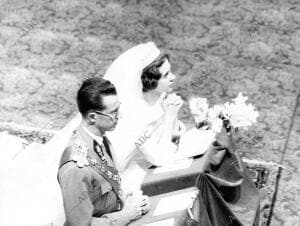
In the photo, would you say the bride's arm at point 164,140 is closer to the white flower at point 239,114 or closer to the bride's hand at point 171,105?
the bride's hand at point 171,105

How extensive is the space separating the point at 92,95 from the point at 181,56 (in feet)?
11.6

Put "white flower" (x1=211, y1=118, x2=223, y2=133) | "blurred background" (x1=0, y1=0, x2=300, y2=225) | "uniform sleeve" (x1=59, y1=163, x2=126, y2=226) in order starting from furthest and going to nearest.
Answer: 1. "blurred background" (x1=0, y1=0, x2=300, y2=225)
2. "white flower" (x1=211, y1=118, x2=223, y2=133)
3. "uniform sleeve" (x1=59, y1=163, x2=126, y2=226)

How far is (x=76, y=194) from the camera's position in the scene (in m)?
2.80

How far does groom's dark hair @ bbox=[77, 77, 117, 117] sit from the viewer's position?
2945 mm

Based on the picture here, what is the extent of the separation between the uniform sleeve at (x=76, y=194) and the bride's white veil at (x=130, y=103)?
703 millimetres

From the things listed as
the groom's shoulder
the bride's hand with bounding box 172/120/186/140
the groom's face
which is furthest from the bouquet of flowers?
the groom's shoulder

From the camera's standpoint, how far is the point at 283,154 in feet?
16.5

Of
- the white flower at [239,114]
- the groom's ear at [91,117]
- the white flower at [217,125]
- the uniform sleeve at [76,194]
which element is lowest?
the uniform sleeve at [76,194]

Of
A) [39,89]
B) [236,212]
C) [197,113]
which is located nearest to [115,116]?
[197,113]

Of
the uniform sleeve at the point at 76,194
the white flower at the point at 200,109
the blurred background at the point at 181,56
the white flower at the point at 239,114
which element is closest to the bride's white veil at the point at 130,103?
the white flower at the point at 200,109

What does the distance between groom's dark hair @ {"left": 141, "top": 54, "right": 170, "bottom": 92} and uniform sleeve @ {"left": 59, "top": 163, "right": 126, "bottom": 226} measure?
913 millimetres

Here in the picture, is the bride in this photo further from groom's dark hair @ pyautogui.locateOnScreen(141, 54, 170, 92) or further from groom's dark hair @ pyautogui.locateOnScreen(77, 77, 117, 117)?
groom's dark hair @ pyautogui.locateOnScreen(77, 77, 117, 117)

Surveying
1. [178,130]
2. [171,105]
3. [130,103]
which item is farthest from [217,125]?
[130,103]

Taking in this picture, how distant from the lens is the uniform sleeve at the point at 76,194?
2.81 meters
